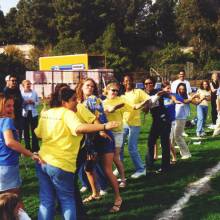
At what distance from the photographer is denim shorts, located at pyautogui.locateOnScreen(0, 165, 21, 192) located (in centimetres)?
533

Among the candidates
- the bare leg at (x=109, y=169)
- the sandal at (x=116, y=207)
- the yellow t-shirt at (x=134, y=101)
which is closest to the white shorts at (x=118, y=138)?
the bare leg at (x=109, y=169)

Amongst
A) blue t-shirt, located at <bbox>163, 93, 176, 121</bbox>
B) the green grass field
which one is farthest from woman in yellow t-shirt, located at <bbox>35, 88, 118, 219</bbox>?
blue t-shirt, located at <bbox>163, 93, 176, 121</bbox>

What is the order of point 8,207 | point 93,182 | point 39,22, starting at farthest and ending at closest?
point 39,22 < point 93,182 < point 8,207

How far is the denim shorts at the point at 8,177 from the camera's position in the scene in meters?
5.33

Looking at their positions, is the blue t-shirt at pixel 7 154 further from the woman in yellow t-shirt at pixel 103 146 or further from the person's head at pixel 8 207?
the woman in yellow t-shirt at pixel 103 146

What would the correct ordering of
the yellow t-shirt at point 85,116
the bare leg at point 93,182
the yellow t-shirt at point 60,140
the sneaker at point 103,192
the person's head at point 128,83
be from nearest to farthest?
the yellow t-shirt at point 60,140, the yellow t-shirt at point 85,116, the bare leg at point 93,182, the sneaker at point 103,192, the person's head at point 128,83

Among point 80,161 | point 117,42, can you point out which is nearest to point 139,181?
point 80,161

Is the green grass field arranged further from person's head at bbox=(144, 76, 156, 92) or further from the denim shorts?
person's head at bbox=(144, 76, 156, 92)

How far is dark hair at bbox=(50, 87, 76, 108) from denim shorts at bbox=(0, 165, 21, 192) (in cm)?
83

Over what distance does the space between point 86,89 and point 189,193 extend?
2.28m

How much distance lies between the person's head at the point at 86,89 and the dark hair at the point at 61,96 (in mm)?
1562

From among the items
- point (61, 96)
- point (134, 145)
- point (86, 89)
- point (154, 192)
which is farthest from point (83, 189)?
point (61, 96)

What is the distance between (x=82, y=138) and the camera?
19.6ft

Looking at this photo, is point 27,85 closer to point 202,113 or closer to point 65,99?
point 202,113
